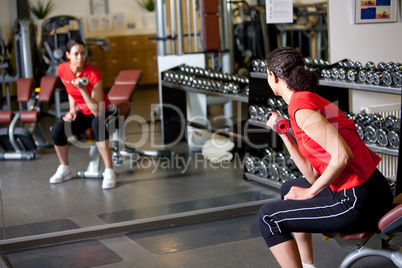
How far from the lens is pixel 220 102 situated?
214 inches

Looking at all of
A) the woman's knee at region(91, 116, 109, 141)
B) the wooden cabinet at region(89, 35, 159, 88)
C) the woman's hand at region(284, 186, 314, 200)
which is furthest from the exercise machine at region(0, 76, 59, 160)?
the wooden cabinet at region(89, 35, 159, 88)

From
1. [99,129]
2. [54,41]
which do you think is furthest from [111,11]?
[99,129]

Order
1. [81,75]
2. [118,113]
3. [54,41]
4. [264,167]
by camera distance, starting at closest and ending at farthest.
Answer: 1. [264,167]
2. [81,75]
3. [118,113]
4. [54,41]

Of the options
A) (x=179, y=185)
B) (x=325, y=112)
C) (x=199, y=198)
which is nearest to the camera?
(x=325, y=112)

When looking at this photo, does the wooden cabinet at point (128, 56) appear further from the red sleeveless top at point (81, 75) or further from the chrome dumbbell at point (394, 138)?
the chrome dumbbell at point (394, 138)

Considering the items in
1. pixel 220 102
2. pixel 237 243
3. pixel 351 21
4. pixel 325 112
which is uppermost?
pixel 351 21

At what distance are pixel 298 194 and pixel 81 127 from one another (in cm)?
225

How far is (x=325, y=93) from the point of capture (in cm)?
338

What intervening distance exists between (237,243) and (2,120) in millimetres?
2546

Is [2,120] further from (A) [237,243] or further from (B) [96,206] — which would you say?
(A) [237,243]

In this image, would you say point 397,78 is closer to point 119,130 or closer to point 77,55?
point 77,55

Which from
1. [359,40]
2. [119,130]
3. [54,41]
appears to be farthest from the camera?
[54,41]

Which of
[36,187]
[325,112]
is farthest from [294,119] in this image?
[36,187]

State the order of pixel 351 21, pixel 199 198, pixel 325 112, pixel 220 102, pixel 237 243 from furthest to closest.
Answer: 1. pixel 220 102
2. pixel 199 198
3. pixel 351 21
4. pixel 237 243
5. pixel 325 112
